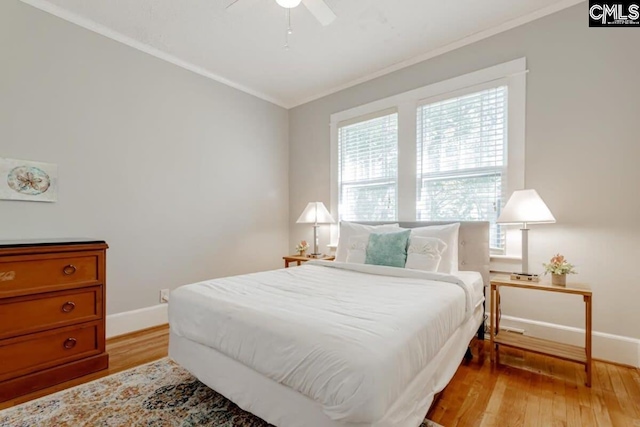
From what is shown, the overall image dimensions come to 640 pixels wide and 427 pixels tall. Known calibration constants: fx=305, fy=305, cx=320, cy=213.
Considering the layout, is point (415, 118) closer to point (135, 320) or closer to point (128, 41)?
point (128, 41)

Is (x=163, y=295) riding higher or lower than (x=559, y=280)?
lower

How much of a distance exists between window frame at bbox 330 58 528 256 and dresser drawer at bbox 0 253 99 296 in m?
2.66

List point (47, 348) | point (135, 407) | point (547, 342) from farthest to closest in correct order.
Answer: point (547, 342) < point (47, 348) < point (135, 407)

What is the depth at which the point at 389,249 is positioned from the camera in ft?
8.63

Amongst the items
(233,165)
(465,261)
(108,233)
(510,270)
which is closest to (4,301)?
(108,233)

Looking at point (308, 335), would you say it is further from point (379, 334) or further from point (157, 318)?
point (157, 318)

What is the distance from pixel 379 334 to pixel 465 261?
1938 millimetres

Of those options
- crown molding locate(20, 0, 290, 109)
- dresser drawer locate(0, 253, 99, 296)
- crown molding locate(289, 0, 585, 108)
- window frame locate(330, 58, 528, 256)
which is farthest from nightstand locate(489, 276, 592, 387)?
crown molding locate(20, 0, 290, 109)

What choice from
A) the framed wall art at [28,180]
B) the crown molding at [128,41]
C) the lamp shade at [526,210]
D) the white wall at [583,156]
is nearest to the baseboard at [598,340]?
the white wall at [583,156]

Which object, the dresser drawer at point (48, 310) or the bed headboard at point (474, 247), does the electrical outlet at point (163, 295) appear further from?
the bed headboard at point (474, 247)

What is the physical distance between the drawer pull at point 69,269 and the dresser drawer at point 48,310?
128mm

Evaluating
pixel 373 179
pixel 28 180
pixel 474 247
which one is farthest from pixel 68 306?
pixel 474 247

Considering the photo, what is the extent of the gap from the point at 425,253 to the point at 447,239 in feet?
0.88

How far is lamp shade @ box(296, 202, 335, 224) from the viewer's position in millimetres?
3762
